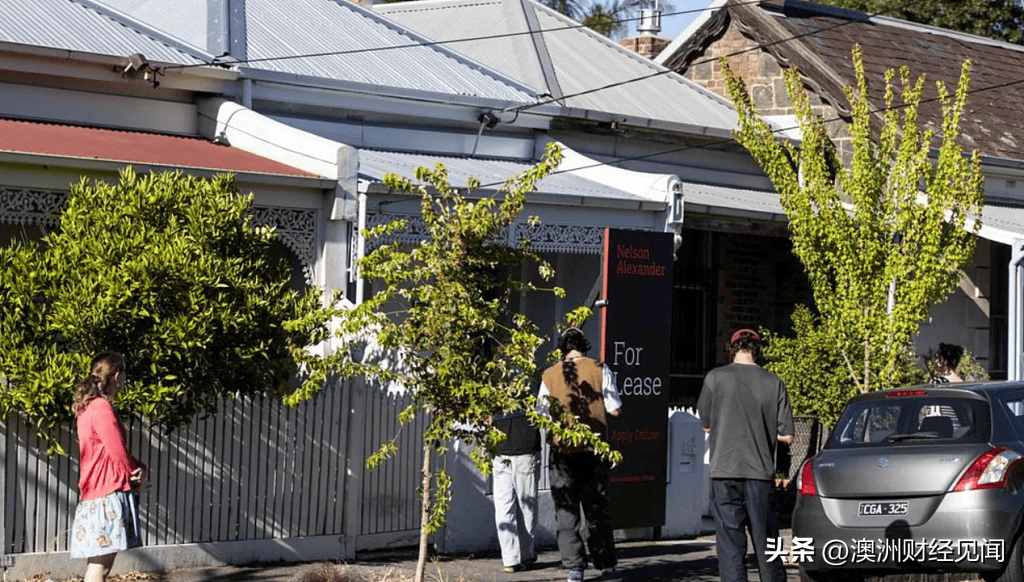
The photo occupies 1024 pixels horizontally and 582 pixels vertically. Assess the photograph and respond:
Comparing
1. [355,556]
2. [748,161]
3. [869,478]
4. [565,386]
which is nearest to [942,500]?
[869,478]

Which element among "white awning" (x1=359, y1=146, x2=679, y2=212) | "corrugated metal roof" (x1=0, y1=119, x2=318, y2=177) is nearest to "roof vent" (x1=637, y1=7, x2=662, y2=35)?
"white awning" (x1=359, y1=146, x2=679, y2=212)

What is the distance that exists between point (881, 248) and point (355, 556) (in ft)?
17.4

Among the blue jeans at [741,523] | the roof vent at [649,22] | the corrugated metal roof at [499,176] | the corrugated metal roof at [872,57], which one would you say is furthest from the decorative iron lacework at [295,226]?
the roof vent at [649,22]

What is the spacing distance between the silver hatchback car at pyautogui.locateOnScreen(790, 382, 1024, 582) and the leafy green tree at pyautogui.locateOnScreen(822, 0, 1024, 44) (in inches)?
896

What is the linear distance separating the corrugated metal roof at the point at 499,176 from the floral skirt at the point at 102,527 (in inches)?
206

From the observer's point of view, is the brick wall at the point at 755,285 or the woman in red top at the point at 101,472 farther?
the brick wall at the point at 755,285

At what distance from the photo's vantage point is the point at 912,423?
10.2 metres

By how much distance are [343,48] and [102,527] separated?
865 cm

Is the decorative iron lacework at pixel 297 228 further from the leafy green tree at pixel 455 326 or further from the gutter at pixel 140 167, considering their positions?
the leafy green tree at pixel 455 326

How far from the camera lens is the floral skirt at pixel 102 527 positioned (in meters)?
8.23

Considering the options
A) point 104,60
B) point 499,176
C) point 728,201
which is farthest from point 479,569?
point 728,201

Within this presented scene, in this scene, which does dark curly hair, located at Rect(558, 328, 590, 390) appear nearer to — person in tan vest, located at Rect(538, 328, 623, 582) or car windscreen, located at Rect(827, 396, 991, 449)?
person in tan vest, located at Rect(538, 328, 623, 582)

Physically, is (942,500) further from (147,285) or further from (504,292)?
(147,285)

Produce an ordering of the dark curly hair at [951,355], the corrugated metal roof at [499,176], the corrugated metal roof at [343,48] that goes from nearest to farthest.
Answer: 1. the dark curly hair at [951,355]
2. the corrugated metal roof at [499,176]
3. the corrugated metal roof at [343,48]
